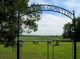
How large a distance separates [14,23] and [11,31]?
2.23 ft

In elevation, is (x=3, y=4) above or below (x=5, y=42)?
above

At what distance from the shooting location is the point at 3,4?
62.5ft

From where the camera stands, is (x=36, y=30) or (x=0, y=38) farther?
(x=36, y=30)

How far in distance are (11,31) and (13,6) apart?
146 centimetres

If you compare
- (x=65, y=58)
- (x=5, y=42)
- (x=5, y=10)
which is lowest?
(x=65, y=58)

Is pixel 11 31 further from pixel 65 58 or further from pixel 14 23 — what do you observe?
pixel 65 58

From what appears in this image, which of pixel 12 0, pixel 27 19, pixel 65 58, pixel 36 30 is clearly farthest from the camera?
pixel 27 19

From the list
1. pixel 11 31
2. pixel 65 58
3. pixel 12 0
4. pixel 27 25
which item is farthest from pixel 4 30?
pixel 27 25

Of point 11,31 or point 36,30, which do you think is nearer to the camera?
point 11,31

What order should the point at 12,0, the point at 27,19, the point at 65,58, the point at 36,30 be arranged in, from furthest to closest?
the point at 27,19, the point at 36,30, the point at 65,58, the point at 12,0

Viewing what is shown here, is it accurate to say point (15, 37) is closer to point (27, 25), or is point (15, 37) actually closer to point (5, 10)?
point (5, 10)

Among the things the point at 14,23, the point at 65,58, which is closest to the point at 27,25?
the point at 65,58

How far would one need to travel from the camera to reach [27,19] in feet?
113

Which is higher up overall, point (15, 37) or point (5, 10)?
point (5, 10)
